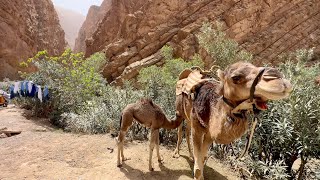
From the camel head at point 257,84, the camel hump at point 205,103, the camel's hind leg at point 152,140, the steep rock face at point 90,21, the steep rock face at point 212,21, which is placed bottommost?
the camel's hind leg at point 152,140

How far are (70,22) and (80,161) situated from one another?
348ft

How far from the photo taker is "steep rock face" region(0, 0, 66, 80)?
3288 centimetres

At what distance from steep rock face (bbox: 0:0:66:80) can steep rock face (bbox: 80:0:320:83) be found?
11.8 m

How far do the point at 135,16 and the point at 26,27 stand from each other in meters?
16.2

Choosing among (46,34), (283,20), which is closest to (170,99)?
(283,20)

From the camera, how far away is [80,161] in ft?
20.5

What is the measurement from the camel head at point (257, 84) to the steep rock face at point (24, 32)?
3498 centimetres

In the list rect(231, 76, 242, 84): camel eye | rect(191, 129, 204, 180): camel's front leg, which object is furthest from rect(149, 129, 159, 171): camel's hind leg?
rect(231, 76, 242, 84): camel eye

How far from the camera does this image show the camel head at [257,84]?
7.64 ft

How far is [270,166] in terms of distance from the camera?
15.9 feet

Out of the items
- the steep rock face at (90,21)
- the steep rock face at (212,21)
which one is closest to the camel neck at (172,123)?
the steep rock face at (212,21)

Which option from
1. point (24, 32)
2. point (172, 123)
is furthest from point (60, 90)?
point (24, 32)

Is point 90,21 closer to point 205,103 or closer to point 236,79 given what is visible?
point 205,103

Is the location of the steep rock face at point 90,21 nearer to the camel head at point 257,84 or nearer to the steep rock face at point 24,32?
the steep rock face at point 24,32
